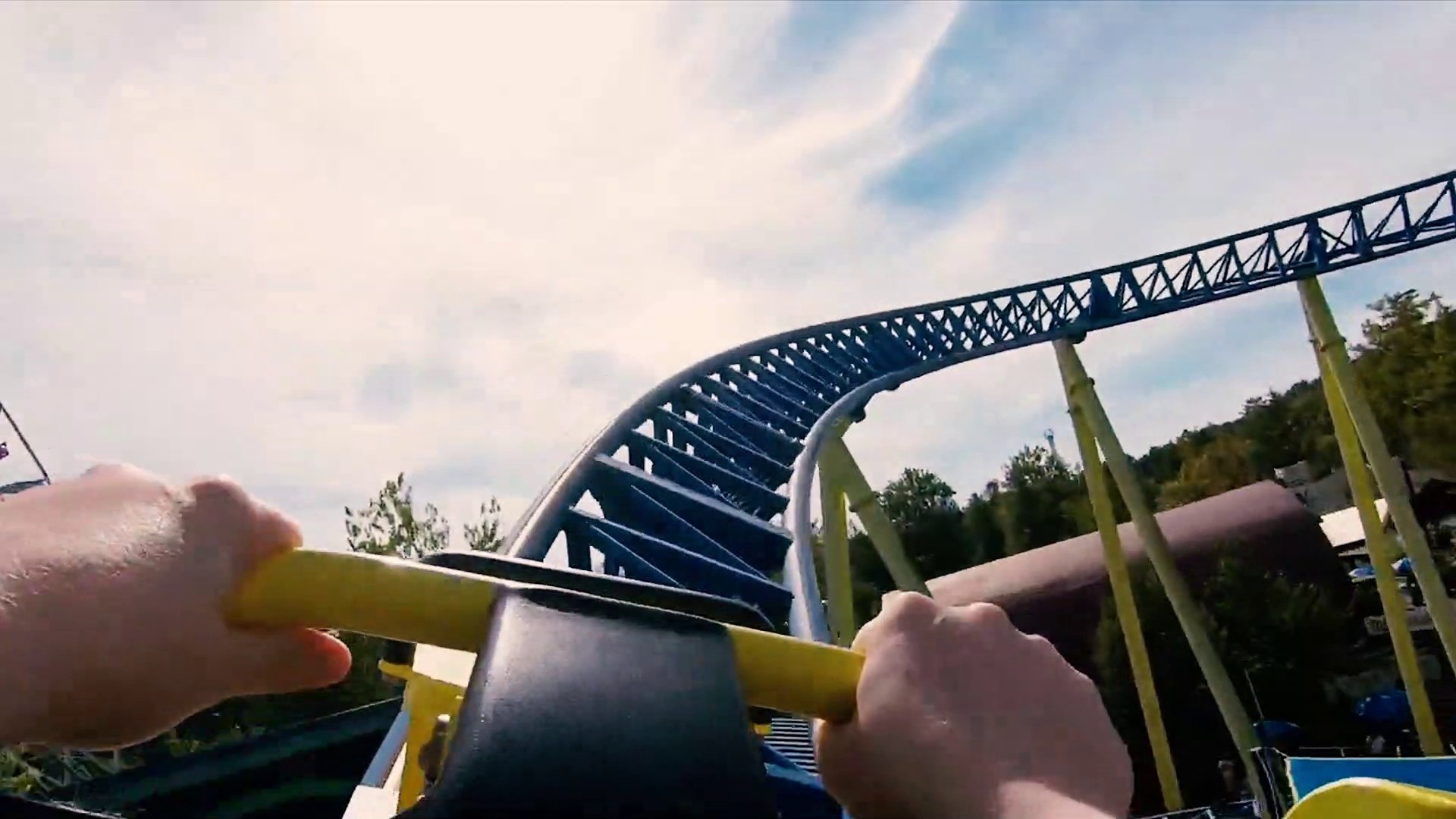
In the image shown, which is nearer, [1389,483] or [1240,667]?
[1389,483]

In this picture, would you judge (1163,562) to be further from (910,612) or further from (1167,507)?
(1167,507)

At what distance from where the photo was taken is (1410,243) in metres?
12.4

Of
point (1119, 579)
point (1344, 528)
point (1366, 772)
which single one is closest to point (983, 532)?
point (1344, 528)

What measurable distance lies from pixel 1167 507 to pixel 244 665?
36.8m

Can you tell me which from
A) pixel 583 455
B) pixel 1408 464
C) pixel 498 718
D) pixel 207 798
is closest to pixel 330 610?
pixel 498 718

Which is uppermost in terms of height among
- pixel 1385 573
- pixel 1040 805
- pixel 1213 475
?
pixel 1213 475

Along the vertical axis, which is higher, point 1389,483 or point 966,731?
point 1389,483

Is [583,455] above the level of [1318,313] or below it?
below

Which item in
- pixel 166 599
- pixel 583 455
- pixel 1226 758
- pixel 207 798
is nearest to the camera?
pixel 166 599

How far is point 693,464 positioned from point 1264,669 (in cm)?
1349

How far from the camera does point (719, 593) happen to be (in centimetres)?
576

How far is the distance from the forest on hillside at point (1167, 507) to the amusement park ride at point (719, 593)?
15.1 inches

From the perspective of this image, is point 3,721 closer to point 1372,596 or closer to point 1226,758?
point 1226,758

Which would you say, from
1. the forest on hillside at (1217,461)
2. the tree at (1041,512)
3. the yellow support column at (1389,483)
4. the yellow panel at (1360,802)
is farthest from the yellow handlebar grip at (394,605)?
the tree at (1041,512)
